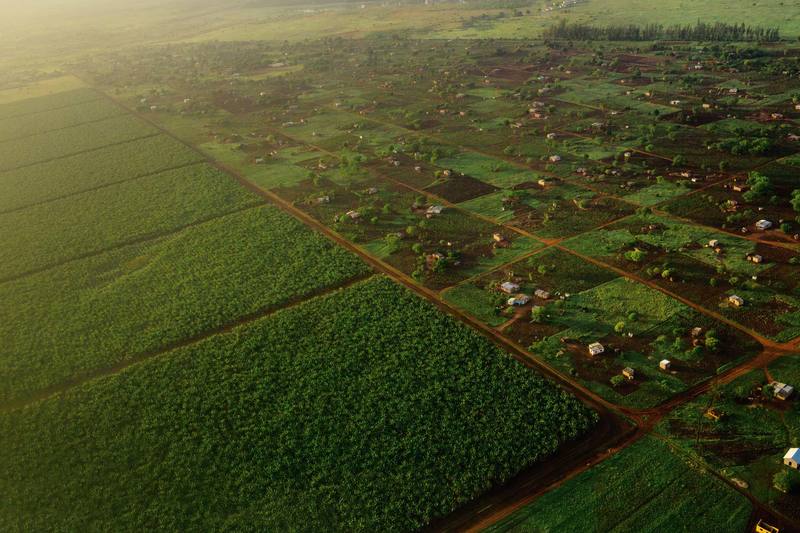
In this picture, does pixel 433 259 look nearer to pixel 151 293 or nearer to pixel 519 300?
pixel 519 300

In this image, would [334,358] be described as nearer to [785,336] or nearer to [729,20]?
[785,336]

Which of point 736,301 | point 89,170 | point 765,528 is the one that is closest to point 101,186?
point 89,170

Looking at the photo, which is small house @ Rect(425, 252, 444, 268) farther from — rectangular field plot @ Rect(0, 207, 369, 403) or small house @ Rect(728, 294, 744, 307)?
small house @ Rect(728, 294, 744, 307)

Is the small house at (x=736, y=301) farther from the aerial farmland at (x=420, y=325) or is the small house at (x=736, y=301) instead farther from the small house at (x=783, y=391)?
the small house at (x=783, y=391)

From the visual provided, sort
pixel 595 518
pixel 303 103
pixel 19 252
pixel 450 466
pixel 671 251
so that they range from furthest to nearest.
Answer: pixel 303 103 < pixel 19 252 < pixel 671 251 < pixel 450 466 < pixel 595 518

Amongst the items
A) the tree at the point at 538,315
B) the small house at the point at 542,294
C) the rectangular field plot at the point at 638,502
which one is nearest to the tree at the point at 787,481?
the rectangular field plot at the point at 638,502

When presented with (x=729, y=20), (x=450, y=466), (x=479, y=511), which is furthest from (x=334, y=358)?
(x=729, y=20)
